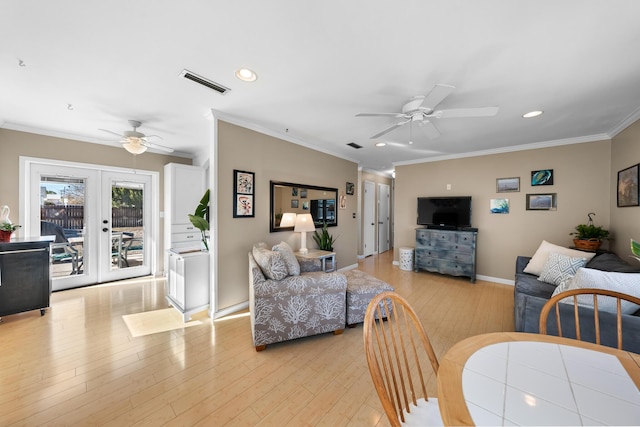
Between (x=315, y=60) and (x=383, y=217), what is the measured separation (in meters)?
→ 5.82

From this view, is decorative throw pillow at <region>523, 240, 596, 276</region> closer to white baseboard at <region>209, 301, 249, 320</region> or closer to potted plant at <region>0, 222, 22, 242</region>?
white baseboard at <region>209, 301, 249, 320</region>

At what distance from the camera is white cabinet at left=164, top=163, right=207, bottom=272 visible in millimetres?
4113

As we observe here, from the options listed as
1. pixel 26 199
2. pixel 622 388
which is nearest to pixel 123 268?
pixel 26 199

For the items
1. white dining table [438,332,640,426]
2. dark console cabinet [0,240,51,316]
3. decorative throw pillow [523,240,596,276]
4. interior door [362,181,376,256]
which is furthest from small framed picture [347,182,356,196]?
dark console cabinet [0,240,51,316]

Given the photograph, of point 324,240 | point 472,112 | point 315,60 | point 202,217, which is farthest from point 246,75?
point 324,240

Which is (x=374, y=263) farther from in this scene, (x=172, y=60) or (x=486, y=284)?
(x=172, y=60)

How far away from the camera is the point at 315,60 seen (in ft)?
5.92

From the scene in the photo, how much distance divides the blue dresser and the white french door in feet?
16.6

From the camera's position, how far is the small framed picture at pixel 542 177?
3816 millimetres

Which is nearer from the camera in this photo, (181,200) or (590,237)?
(590,237)

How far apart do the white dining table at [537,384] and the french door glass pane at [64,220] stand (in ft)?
16.9

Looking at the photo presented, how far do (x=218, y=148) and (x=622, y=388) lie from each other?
10.6 feet

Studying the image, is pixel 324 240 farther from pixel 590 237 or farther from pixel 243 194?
pixel 590 237

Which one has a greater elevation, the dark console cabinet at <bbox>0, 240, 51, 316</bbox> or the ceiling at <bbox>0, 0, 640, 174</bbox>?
the ceiling at <bbox>0, 0, 640, 174</bbox>
